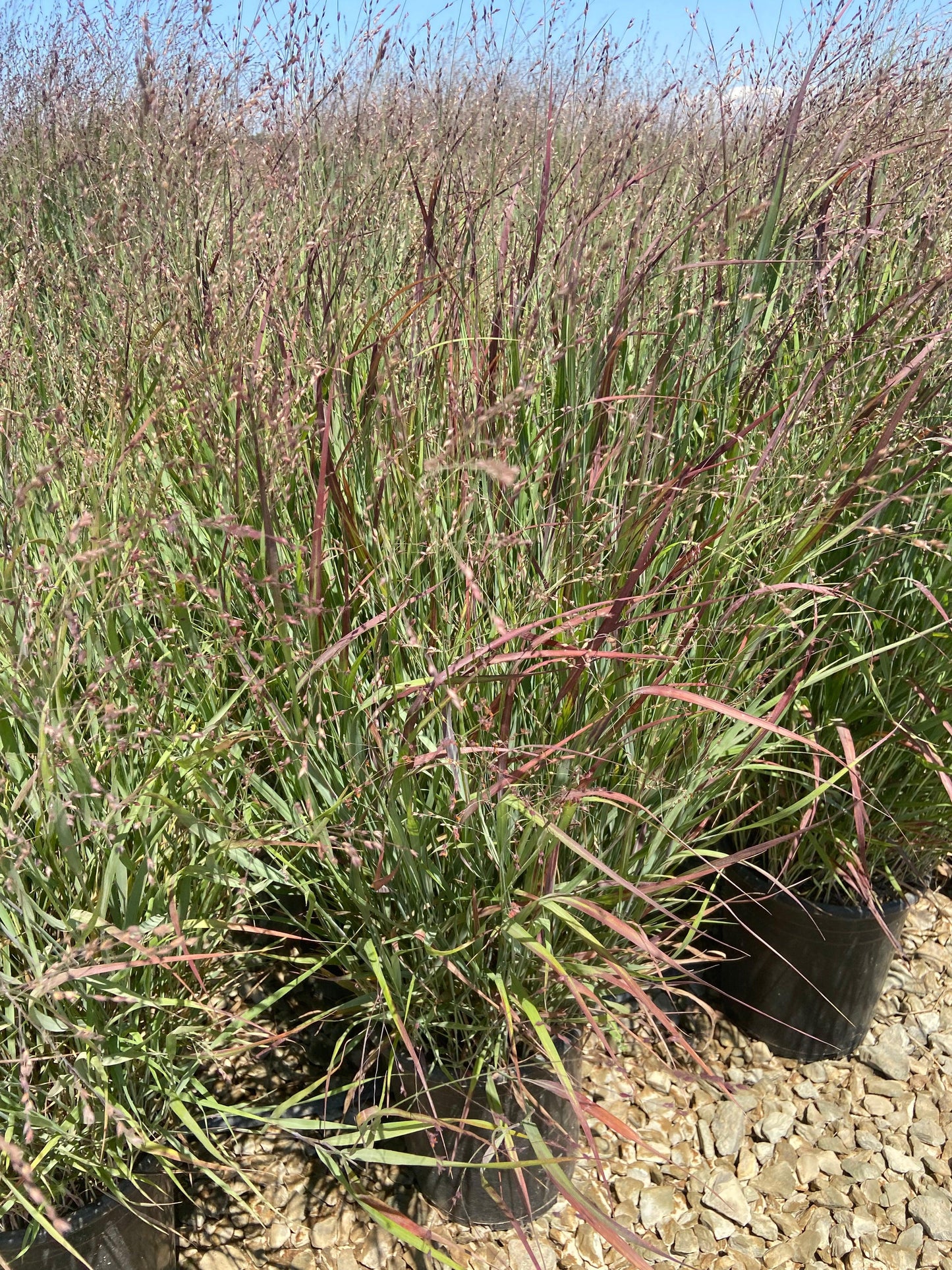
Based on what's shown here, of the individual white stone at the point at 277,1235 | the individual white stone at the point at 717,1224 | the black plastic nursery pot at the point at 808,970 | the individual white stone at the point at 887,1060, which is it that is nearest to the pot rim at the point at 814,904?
the black plastic nursery pot at the point at 808,970

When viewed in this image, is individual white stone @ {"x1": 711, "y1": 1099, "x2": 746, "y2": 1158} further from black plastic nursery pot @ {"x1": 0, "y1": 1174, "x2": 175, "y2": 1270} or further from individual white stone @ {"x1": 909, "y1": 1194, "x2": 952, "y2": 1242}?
black plastic nursery pot @ {"x1": 0, "y1": 1174, "x2": 175, "y2": 1270}

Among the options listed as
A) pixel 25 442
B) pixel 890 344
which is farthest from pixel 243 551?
pixel 890 344

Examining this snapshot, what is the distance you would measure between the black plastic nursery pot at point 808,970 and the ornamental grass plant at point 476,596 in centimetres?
12

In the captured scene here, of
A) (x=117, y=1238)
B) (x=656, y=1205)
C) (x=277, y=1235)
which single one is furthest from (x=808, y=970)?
(x=117, y=1238)

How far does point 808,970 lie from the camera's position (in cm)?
185

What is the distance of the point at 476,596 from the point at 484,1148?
2.75 ft

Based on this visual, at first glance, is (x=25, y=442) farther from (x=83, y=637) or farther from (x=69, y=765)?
(x=69, y=765)

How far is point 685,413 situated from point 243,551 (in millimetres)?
820

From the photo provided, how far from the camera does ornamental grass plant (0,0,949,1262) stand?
3.84 ft

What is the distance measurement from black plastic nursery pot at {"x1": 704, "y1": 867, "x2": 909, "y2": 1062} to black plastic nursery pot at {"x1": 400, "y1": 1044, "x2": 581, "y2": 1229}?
0.53 metres

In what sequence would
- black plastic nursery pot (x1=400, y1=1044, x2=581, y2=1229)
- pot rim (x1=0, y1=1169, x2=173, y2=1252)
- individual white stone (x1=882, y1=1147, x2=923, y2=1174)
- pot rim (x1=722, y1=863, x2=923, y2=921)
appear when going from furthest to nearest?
pot rim (x1=722, y1=863, x2=923, y2=921) → individual white stone (x1=882, y1=1147, x2=923, y2=1174) → black plastic nursery pot (x1=400, y1=1044, x2=581, y2=1229) → pot rim (x1=0, y1=1169, x2=173, y2=1252)

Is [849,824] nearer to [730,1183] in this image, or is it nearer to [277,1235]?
[730,1183]

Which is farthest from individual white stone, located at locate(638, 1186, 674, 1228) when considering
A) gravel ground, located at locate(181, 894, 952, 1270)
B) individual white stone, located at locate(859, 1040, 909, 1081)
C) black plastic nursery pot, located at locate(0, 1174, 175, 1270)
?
black plastic nursery pot, located at locate(0, 1174, 175, 1270)

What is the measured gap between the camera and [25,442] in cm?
197
